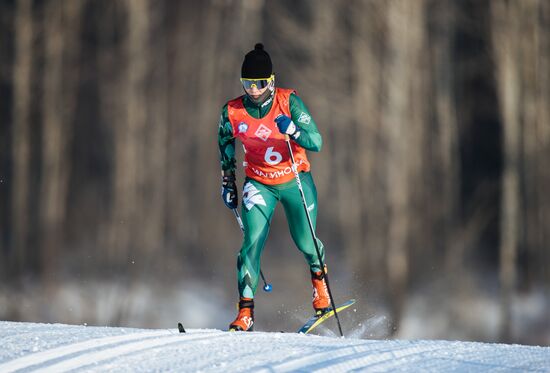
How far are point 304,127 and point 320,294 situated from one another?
1.21 metres

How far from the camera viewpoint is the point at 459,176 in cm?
1539

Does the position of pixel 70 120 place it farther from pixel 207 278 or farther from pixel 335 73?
pixel 335 73

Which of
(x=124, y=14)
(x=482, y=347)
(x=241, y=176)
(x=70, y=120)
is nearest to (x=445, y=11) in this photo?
(x=241, y=176)

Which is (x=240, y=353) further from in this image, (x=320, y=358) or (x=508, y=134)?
(x=508, y=134)

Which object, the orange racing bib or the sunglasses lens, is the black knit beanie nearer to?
the sunglasses lens

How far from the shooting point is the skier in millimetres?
5852

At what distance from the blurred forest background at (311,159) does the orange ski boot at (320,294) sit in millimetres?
7138

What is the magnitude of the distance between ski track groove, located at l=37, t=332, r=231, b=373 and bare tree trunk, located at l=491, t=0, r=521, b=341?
Result: 906 centimetres

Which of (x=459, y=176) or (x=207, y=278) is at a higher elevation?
(x=459, y=176)

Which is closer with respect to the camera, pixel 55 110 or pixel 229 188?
pixel 229 188

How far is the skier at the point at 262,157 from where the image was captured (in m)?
5.85

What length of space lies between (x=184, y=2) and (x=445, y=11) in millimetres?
4456

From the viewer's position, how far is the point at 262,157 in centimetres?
605

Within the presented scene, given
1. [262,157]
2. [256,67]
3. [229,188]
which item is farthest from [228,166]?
[256,67]
